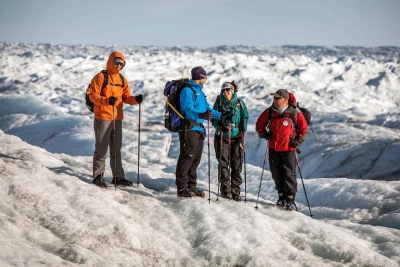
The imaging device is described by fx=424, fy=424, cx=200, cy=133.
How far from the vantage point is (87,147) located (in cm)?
1581

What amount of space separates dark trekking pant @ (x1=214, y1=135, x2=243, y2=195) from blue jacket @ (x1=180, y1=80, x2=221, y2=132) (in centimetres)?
99

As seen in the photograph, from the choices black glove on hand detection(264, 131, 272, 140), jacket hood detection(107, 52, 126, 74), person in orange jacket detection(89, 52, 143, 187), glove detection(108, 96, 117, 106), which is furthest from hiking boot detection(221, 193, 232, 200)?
jacket hood detection(107, 52, 126, 74)

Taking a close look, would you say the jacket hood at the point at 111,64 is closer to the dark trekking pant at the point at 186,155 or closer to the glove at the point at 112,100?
the glove at the point at 112,100

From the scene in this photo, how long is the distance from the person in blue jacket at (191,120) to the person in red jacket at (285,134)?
2.99ft

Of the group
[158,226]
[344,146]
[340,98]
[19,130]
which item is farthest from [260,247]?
[340,98]

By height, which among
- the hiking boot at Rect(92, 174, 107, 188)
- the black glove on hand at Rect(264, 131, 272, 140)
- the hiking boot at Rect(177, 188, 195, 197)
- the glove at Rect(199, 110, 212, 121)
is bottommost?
the hiking boot at Rect(177, 188, 195, 197)

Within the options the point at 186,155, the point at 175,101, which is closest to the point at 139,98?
the point at 175,101

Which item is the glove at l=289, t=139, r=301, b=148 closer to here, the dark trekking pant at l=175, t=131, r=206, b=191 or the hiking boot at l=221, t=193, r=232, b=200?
the dark trekking pant at l=175, t=131, r=206, b=191

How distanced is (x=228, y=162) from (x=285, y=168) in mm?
1110

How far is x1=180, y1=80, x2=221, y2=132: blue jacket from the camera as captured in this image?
603 centimetres

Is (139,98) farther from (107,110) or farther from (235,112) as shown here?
(235,112)

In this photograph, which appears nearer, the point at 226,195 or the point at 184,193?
the point at 184,193

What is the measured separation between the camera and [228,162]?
288 inches

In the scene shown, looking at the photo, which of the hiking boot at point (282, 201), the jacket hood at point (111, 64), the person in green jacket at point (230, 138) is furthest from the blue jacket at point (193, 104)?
the hiking boot at point (282, 201)
